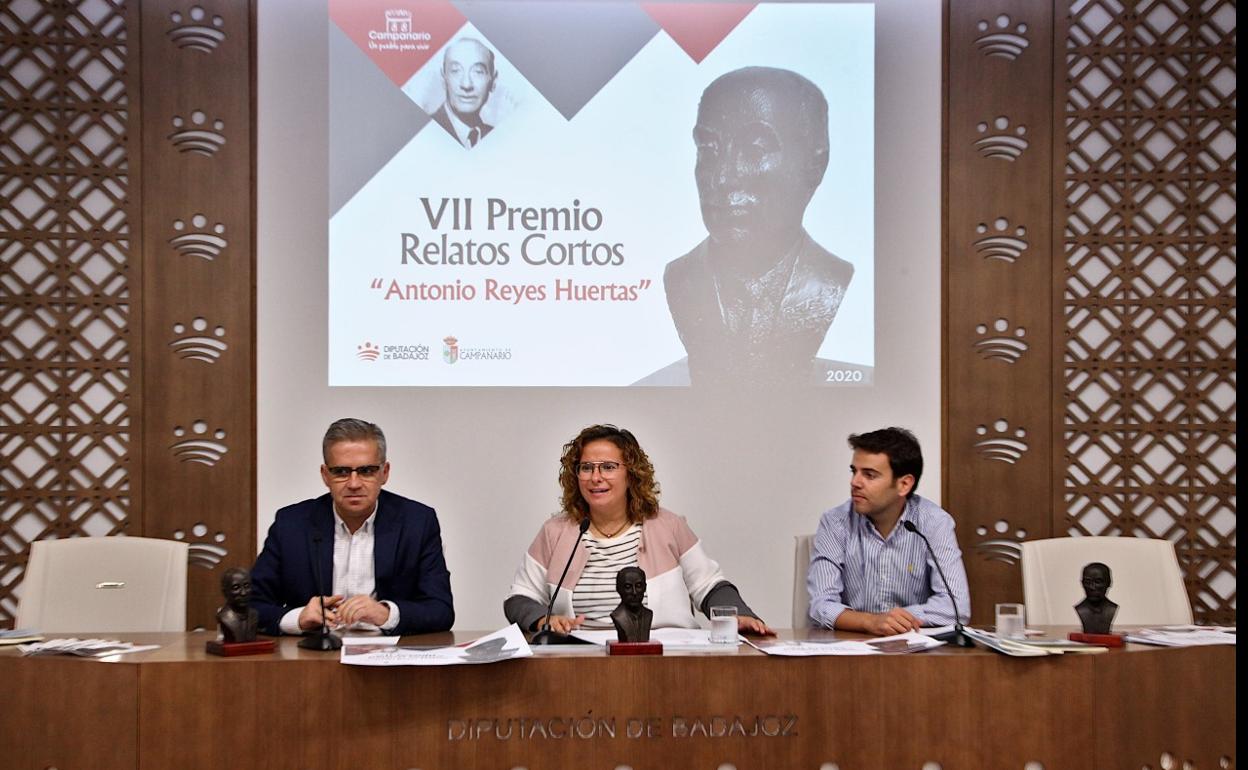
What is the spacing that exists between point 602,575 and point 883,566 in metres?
0.73

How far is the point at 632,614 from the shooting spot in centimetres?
239

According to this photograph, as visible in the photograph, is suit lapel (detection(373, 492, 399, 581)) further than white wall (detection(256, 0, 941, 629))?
No

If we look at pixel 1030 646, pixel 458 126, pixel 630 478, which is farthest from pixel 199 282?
pixel 1030 646

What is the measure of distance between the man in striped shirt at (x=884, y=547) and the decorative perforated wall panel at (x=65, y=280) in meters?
2.45

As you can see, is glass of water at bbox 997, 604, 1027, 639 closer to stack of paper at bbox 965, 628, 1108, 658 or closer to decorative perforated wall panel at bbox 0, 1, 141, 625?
stack of paper at bbox 965, 628, 1108, 658

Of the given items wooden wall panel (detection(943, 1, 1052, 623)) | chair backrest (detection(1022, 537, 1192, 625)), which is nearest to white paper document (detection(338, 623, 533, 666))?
chair backrest (detection(1022, 537, 1192, 625))

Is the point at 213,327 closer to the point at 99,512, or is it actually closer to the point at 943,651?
the point at 99,512

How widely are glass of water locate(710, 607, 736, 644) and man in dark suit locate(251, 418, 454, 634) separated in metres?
0.70

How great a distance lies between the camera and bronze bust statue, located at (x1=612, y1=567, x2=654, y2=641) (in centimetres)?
238

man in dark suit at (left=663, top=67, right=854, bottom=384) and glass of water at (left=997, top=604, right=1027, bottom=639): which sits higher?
man in dark suit at (left=663, top=67, right=854, bottom=384)

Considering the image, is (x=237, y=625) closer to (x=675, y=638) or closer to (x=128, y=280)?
(x=675, y=638)

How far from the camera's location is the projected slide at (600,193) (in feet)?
13.3

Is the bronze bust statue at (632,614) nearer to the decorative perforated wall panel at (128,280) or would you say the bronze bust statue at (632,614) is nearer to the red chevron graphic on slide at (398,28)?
the decorative perforated wall panel at (128,280)

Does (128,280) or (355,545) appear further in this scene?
(128,280)
